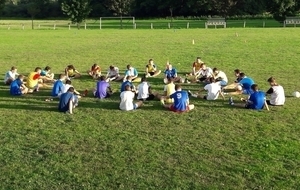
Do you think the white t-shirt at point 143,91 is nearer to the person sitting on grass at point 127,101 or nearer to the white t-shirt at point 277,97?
the person sitting on grass at point 127,101

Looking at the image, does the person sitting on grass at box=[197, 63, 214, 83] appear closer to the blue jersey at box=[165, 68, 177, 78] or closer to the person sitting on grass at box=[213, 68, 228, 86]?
the person sitting on grass at box=[213, 68, 228, 86]

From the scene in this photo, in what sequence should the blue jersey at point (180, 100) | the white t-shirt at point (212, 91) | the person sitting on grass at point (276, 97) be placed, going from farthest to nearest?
the white t-shirt at point (212, 91) → the person sitting on grass at point (276, 97) → the blue jersey at point (180, 100)

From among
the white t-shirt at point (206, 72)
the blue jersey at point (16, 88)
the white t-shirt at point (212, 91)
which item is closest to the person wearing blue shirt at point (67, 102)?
the blue jersey at point (16, 88)

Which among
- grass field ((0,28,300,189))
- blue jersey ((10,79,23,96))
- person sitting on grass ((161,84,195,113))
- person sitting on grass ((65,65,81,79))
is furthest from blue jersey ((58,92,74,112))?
person sitting on grass ((65,65,81,79))

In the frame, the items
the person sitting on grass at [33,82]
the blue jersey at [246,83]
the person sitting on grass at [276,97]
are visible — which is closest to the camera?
the person sitting on grass at [276,97]

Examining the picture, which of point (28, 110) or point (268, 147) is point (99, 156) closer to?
point (268, 147)

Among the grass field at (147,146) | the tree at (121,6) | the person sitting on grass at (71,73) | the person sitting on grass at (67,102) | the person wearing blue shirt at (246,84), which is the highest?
the tree at (121,6)

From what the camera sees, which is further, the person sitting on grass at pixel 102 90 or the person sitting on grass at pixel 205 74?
the person sitting on grass at pixel 205 74

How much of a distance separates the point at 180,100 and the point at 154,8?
98747mm

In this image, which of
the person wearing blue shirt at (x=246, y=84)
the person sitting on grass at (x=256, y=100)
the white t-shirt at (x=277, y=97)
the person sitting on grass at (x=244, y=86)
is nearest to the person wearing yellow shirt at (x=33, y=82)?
the person sitting on grass at (x=244, y=86)

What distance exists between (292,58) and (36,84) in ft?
57.7

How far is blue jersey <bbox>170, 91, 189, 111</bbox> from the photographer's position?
1600 centimetres

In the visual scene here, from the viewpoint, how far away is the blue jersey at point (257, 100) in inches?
635

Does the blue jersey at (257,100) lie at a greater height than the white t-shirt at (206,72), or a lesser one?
lesser
